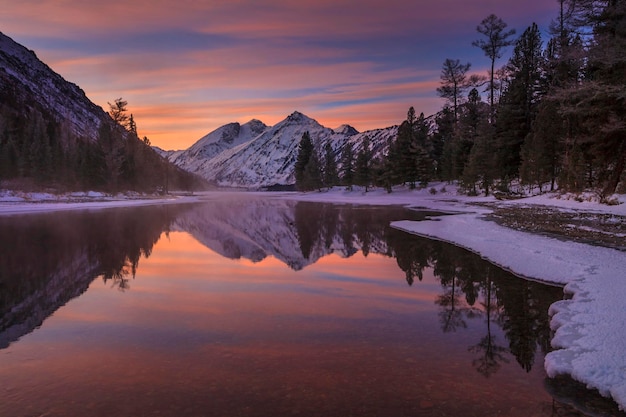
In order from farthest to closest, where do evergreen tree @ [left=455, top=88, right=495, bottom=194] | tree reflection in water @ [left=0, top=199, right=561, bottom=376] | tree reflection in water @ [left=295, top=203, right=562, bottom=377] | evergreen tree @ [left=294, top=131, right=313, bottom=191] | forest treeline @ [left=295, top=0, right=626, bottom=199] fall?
evergreen tree @ [left=294, top=131, right=313, bottom=191] < evergreen tree @ [left=455, top=88, right=495, bottom=194] < forest treeline @ [left=295, top=0, right=626, bottom=199] < tree reflection in water @ [left=0, top=199, right=561, bottom=376] < tree reflection in water @ [left=295, top=203, right=562, bottom=377]

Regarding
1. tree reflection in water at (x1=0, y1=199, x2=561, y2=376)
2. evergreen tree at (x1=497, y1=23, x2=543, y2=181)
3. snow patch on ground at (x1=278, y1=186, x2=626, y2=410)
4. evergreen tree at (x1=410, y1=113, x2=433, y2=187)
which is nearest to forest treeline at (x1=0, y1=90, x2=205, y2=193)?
evergreen tree at (x1=410, y1=113, x2=433, y2=187)

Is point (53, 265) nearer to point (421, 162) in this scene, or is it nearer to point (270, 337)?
point (270, 337)

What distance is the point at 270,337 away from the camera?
331 inches

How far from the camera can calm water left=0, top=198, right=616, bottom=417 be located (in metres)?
5.90

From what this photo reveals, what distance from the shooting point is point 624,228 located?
18625mm

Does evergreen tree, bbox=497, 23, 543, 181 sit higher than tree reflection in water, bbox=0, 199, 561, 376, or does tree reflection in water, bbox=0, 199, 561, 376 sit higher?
evergreen tree, bbox=497, 23, 543, 181

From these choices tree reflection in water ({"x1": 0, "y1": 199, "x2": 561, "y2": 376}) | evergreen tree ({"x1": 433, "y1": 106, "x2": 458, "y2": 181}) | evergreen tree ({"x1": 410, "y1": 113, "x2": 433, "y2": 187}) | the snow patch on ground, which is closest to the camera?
the snow patch on ground

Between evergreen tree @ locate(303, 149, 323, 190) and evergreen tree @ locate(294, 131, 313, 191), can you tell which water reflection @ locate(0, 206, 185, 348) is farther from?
evergreen tree @ locate(294, 131, 313, 191)

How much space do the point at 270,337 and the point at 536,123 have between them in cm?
4404

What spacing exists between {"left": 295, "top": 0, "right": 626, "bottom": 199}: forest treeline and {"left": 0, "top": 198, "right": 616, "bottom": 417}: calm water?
15.3 metres

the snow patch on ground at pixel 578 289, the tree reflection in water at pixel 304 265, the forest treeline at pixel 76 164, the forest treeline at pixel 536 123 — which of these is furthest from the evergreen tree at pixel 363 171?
the snow patch on ground at pixel 578 289

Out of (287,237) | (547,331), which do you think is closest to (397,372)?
(547,331)

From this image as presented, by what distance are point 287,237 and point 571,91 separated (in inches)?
659

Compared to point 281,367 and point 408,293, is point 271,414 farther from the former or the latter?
point 408,293
